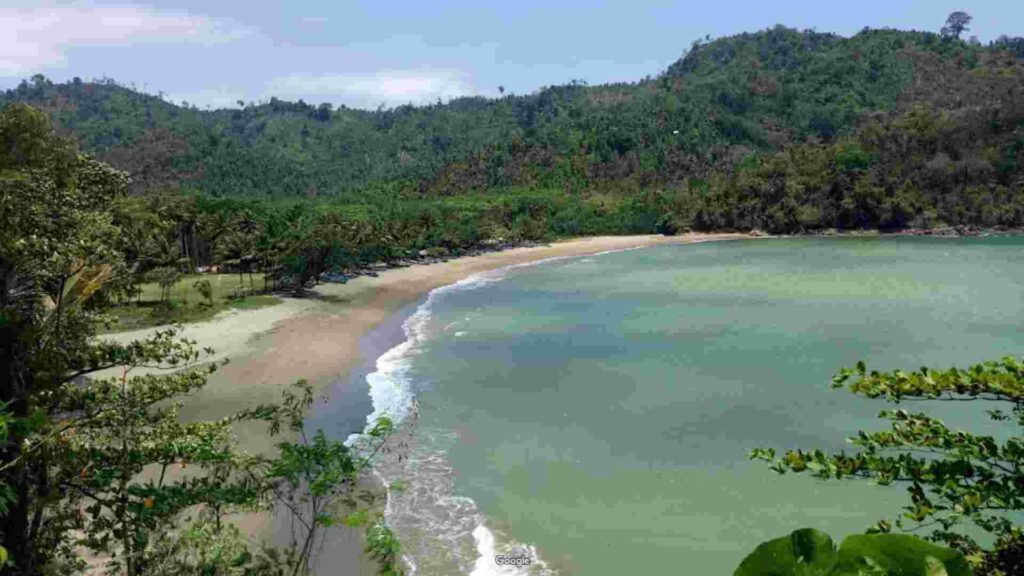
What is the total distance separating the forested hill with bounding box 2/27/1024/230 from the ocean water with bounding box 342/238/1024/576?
49.5 metres

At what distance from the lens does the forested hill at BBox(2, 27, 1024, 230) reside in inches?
3802

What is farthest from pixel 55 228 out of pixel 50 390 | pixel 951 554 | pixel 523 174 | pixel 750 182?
pixel 523 174

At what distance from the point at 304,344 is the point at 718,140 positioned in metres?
118

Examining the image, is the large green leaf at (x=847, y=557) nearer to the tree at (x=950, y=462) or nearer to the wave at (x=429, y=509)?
the tree at (x=950, y=462)

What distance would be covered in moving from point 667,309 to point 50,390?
37701 millimetres

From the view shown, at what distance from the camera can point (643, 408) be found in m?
23.4

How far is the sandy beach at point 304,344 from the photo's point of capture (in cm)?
2181

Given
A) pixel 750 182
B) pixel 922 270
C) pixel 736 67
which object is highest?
pixel 736 67

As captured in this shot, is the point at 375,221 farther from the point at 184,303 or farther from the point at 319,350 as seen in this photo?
the point at 319,350

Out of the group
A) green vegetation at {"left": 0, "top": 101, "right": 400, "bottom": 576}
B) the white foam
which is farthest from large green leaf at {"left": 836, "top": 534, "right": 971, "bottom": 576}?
the white foam

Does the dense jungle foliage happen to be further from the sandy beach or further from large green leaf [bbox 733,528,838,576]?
large green leaf [bbox 733,528,838,576]

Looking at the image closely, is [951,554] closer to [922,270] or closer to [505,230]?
[922,270]

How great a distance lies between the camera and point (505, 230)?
278ft

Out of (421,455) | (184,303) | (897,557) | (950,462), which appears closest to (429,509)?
(421,455)
